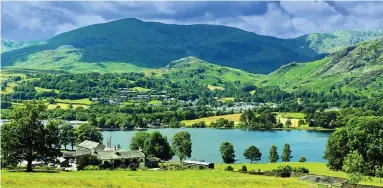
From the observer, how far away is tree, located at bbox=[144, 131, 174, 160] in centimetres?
11719

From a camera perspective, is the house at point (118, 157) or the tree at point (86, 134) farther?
the tree at point (86, 134)

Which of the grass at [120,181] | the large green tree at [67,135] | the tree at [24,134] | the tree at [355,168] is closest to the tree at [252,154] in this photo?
the tree at [355,168]

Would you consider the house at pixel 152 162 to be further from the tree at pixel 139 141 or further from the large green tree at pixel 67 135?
the large green tree at pixel 67 135

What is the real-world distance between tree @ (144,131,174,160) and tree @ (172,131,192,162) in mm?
2976

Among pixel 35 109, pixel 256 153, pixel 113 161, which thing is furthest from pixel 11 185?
pixel 256 153

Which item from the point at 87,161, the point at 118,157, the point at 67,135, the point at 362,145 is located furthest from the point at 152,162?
the point at 67,135

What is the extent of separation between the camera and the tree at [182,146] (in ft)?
393

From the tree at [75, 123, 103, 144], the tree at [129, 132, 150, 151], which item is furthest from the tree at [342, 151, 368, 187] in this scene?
the tree at [75, 123, 103, 144]

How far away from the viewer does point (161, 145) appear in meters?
118

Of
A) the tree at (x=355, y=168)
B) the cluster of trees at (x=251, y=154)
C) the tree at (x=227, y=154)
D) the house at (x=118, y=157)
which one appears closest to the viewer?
the tree at (x=355, y=168)

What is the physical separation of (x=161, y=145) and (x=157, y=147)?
70.1 inches

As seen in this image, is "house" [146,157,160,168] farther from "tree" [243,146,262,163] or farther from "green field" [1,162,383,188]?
"green field" [1,162,383,188]

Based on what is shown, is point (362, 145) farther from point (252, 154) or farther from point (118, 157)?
point (118, 157)

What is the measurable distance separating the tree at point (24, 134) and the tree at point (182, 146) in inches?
2210
